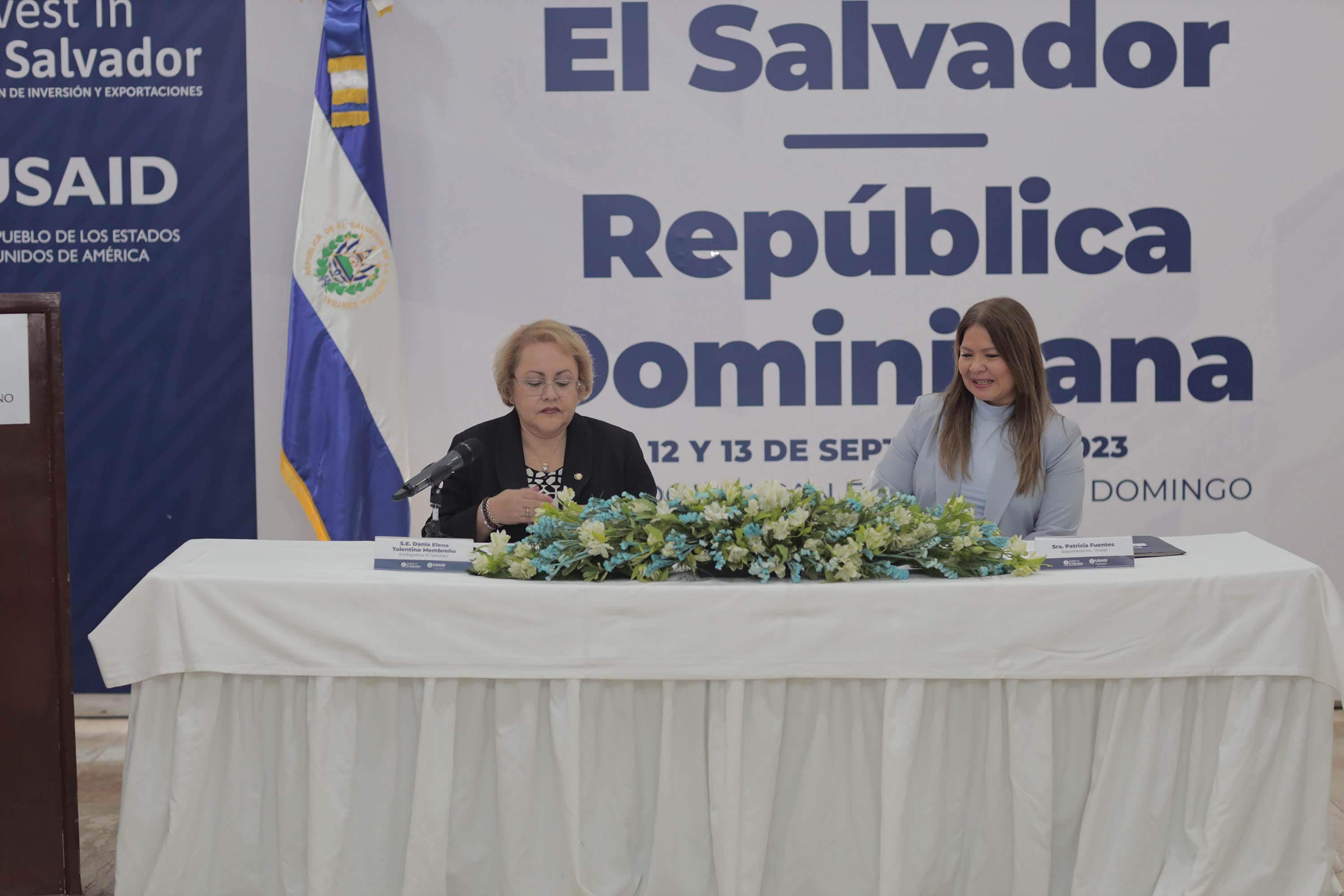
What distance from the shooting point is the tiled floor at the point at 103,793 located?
2.83 meters

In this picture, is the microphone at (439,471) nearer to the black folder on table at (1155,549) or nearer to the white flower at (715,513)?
the white flower at (715,513)

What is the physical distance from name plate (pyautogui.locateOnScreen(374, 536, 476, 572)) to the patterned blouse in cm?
47

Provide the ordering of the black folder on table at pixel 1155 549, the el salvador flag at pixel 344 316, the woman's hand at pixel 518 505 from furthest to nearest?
the el salvador flag at pixel 344 316 < the woman's hand at pixel 518 505 < the black folder on table at pixel 1155 549

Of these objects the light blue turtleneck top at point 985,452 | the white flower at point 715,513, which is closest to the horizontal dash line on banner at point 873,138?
the light blue turtleneck top at point 985,452

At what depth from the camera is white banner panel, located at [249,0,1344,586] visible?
4211mm

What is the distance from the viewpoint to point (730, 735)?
222 centimetres

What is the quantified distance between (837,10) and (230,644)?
3.11 meters

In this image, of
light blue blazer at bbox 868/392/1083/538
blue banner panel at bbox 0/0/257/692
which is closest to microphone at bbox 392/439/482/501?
light blue blazer at bbox 868/392/1083/538

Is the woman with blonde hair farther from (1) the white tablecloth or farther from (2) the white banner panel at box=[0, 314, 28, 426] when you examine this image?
(2) the white banner panel at box=[0, 314, 28, 426]

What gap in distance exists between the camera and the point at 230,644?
2.27 meters

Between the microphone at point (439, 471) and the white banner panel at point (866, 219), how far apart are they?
1.84m

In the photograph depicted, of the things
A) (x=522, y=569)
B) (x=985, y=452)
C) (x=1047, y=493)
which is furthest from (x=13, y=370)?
(x=1047, y=493)

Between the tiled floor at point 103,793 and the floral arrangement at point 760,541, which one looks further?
the tiled floor at point 103,793

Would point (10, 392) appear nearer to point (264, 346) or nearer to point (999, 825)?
point (264, 346)
